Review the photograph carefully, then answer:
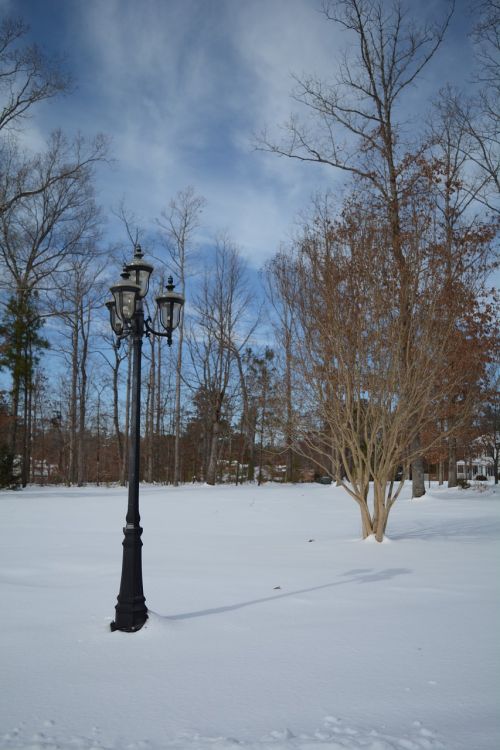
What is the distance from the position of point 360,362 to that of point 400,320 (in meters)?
0.96

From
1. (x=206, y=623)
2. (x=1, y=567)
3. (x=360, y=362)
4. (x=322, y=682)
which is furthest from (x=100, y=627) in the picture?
(x=360, y=362)

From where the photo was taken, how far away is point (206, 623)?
5082mm

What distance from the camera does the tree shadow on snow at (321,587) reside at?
5.37 metres

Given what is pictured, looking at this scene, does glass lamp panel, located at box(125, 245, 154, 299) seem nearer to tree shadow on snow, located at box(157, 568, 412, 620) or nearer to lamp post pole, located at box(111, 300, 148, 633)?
lamp post pole, located at box(111, 300, 148, 633)

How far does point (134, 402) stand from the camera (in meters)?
5.26

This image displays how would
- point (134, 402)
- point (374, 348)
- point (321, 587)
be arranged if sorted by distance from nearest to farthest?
point (134, 402) < point (321, 587) < point (374, 348)

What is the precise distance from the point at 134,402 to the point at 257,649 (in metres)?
2.42

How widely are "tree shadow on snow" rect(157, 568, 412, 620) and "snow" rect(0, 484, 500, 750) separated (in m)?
0.02

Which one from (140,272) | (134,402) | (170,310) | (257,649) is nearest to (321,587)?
(257,649)

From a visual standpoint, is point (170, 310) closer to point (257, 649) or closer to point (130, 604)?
point (130, 604)

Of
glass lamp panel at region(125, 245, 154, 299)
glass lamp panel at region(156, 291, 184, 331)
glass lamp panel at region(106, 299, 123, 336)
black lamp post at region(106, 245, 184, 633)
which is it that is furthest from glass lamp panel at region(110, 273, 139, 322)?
glass lamp panel at region(106, 299, 123, 336)

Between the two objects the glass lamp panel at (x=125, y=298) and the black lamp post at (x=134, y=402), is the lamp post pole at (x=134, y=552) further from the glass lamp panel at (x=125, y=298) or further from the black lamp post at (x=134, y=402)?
the glass lamp panel at (x=125, y=298)

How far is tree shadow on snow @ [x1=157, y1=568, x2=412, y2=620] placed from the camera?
211 inches

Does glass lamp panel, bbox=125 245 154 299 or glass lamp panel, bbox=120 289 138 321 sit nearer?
glass lamp panel, bbox=120 289 138 321
